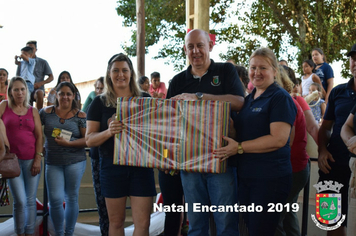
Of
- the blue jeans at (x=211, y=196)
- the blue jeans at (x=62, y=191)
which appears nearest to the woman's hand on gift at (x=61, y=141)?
the blue jeans at (x=62, y=191)

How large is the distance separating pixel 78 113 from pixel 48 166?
25.9 inches

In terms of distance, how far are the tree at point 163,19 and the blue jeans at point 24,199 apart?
11.5m

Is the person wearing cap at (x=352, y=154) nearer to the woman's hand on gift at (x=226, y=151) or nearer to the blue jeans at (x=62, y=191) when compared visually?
the woman's hand on gift at (x=226, y=151)

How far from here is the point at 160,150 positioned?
8.35ft

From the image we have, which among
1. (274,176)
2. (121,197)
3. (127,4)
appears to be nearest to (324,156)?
(274,176)

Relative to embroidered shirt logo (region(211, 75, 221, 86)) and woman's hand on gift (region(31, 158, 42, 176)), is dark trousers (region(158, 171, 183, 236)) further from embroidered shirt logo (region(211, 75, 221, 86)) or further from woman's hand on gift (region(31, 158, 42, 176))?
woman's hand on gift (region(31, 158, 42, 176))

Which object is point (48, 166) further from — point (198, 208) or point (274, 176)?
point (274, 176)

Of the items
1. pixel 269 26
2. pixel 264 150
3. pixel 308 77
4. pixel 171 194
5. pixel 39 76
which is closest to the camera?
pixel 264 150

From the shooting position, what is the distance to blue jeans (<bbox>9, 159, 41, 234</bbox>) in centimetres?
401

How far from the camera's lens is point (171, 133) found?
2518 mm

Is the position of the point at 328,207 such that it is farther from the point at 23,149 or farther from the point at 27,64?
the point at 27,64

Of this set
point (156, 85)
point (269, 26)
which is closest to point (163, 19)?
point (269, 26)

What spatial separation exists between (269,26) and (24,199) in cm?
1245

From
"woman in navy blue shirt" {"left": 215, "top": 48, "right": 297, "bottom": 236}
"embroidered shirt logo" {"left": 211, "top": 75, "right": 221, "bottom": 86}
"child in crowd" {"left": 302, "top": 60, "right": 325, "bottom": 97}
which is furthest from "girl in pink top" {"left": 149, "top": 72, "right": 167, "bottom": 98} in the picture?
"woman in navy blue shirt" {"left": 215, "top": 48, "right": 297, "bottom": 236}
